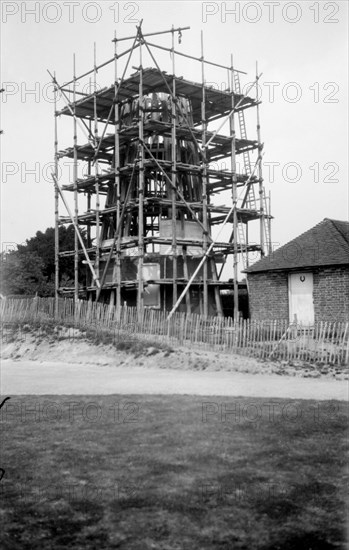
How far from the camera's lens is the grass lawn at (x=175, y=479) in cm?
516

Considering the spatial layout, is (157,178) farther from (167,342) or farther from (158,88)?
(167,342)

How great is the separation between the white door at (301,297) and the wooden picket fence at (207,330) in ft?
4.00

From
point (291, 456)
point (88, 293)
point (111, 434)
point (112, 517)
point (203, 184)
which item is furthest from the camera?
point (88, 293)

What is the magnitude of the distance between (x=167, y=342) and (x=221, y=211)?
48.0ft

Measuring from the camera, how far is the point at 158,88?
34.6 metres

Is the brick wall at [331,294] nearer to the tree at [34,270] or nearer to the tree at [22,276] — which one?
the tree at [34,270]

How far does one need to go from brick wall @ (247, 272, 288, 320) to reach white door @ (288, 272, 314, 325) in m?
0.27

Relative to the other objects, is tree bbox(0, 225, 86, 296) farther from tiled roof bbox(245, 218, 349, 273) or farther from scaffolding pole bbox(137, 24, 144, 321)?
tiled roof bbox(245, 218, 349, 273)

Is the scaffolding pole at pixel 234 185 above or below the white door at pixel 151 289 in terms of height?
above

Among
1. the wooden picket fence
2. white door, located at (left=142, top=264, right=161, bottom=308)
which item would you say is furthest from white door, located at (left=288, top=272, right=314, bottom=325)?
white door, located at (left=142, top=264, right=161, bottom=308)

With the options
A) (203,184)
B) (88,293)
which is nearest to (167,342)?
(203,184)

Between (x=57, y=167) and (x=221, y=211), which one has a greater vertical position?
(x=57, y=167)

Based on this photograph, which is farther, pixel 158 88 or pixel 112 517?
pixel 158 88

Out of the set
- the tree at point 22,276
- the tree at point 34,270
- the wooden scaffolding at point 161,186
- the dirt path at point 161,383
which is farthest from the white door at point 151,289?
the tree at point 22,276
